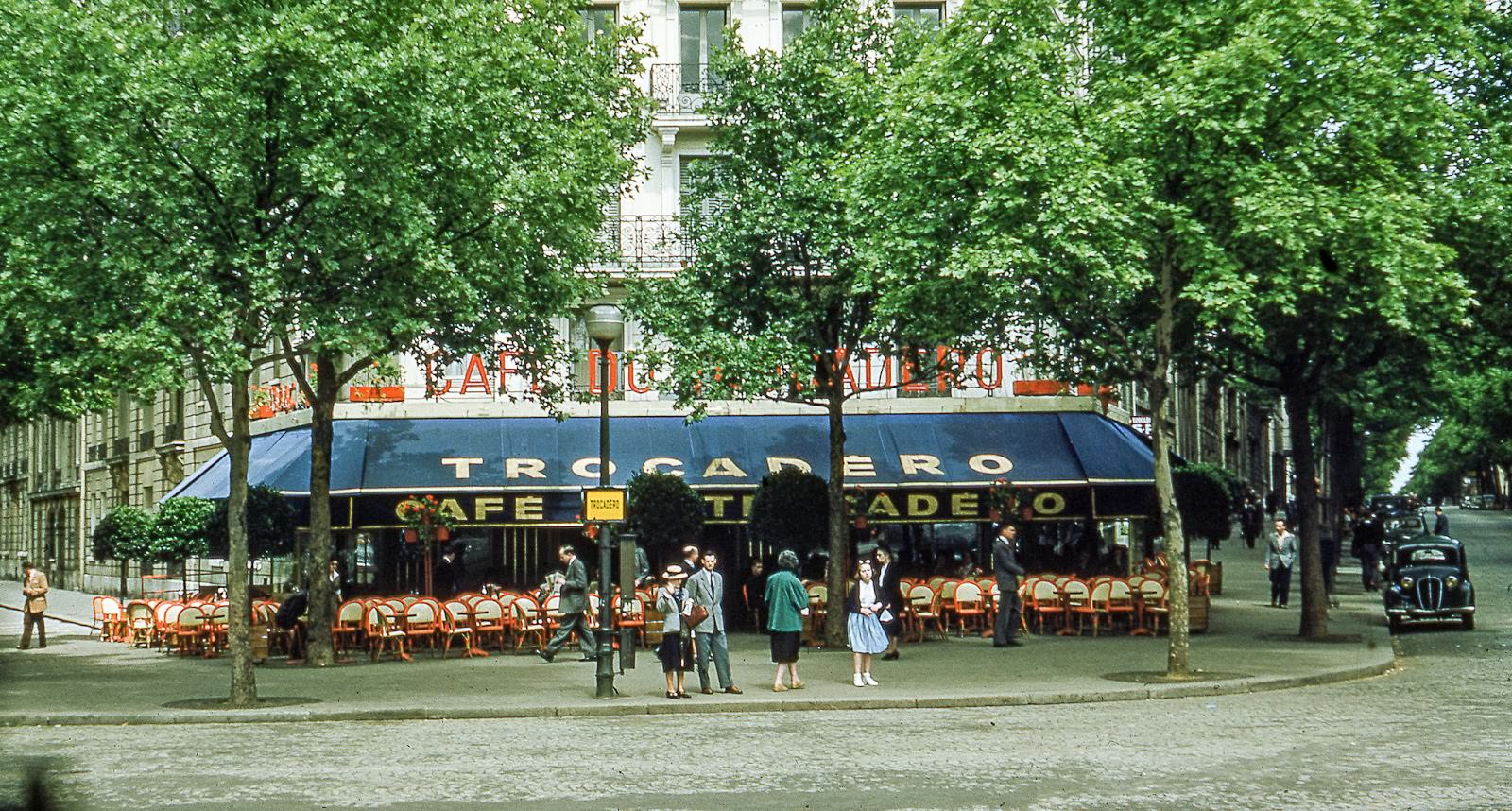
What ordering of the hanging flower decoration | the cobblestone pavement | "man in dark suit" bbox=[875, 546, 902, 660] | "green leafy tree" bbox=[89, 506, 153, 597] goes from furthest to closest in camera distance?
the hanging flower decoration < "green leafy tree" bbox=[89, 506, 153, 597] < "man in dark suit" bbox=[875, 546, 902, 660] < the cobblestone pavement

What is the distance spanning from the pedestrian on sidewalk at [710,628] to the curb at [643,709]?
103 cm

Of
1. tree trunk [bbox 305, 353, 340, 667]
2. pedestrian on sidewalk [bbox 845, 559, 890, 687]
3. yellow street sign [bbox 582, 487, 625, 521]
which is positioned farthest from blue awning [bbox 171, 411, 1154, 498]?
yellow street sign [bbox 582, 487, 625, 521]

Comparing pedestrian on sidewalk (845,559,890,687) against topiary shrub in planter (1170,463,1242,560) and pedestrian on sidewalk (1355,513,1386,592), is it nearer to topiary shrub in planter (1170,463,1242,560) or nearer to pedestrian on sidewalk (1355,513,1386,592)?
topiary shrub in planter (1170,463,1242,560)

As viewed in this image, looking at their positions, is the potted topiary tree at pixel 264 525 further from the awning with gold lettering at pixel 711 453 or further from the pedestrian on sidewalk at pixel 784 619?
the pedestrian on sidewalk at pixel 784 619

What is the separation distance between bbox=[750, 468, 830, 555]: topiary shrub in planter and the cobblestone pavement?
32.2 ft

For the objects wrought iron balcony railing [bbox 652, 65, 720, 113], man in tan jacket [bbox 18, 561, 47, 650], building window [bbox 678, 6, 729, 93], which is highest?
building window [bbox 678, 6, 729, 93]

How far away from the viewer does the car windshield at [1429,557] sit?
2831cm

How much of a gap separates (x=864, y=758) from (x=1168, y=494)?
337 inches

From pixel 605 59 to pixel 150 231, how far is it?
10685 millimetres

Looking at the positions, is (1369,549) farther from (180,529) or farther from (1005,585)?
(180,529)

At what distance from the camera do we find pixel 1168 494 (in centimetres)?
2100

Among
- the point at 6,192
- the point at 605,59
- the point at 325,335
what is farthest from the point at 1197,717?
the point at 605,59

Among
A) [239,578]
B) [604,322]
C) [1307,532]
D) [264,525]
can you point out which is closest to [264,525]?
[264,525]

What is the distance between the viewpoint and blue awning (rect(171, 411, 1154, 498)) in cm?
3034
